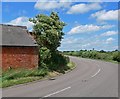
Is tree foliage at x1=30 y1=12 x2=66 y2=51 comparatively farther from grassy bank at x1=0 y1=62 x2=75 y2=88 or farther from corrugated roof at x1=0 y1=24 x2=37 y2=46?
grassy bank at x1=0 y1=62 x2=75 y2=88

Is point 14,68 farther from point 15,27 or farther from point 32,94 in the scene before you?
point 32,94

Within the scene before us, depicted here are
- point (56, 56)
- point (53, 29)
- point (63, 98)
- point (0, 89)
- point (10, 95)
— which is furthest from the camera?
point (56, 56)

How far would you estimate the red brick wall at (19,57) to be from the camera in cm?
3466

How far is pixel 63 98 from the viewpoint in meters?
17.4

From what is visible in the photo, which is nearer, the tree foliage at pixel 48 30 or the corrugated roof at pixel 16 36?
the corrugated roof at pixel 16 36

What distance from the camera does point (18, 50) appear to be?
35594 millimetres

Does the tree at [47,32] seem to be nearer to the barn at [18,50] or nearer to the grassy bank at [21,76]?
the barn at [18,50]

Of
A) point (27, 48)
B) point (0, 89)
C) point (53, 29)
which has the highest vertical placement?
point (53, 29)

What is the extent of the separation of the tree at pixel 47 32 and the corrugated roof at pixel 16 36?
1.73 meters

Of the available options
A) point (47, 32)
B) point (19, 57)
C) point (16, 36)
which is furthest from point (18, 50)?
point (47, 32)

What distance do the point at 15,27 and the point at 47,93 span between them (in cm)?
2165

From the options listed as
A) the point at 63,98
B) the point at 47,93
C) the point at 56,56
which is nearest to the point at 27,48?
the point at 56,56

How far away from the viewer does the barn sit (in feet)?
114

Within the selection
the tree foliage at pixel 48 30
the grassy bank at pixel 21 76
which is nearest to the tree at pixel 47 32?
the tree foliage at pixel 48 30
